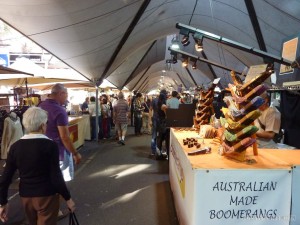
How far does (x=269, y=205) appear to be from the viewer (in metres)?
2.36

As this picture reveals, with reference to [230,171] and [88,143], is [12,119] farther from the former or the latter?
[230,171]

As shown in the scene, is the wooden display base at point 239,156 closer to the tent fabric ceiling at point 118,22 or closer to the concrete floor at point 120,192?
the concrete floor at point 120,192

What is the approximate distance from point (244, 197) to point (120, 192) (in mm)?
3337

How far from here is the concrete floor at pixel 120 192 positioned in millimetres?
4165

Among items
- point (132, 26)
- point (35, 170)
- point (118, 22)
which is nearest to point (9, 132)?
point (118, 22)

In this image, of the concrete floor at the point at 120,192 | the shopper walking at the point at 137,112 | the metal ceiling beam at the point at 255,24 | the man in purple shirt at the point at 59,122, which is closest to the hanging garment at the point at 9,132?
the concrete floor at the point at 120,192

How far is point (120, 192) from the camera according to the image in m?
5.29

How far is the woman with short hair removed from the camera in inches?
96.5

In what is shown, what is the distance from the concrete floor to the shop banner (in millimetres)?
1811

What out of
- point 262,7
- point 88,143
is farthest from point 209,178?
point 88,143

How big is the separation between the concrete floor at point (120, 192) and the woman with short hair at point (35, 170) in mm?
1607

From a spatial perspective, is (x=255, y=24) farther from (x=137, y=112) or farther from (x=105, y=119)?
(x=105, y=119)

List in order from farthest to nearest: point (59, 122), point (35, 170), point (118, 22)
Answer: point (118, 22) → point (59, 122) → point (35, 170)

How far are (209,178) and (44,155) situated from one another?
1437 millimetres
